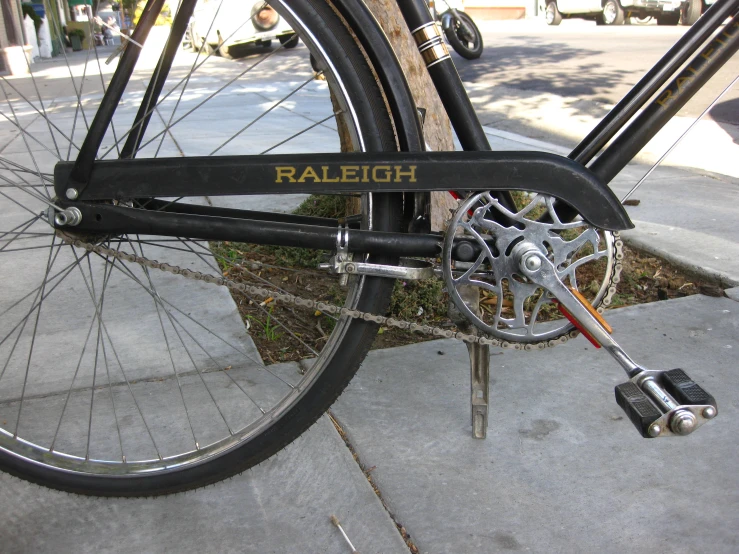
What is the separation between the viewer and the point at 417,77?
330cm

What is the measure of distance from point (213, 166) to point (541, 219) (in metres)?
0.88

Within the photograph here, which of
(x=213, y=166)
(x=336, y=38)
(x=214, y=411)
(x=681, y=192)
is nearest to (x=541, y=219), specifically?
(x=336, y=38)

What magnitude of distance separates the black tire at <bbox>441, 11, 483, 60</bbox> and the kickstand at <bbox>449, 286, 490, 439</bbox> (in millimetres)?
10356

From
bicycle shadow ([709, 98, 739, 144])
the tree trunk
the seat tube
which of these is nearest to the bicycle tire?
the seat tube

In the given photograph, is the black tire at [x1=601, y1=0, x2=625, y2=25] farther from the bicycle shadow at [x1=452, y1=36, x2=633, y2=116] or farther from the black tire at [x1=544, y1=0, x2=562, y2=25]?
the bicycle shadow at [x1=452, y1=36, x2=633, y2=116]

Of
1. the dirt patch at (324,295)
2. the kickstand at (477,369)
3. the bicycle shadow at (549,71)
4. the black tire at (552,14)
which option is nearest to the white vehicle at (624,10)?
the black tire at (552,14)

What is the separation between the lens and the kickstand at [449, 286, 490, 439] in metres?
2.20

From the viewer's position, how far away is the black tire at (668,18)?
60.8 ft

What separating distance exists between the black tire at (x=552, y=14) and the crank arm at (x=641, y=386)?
71.1 feet

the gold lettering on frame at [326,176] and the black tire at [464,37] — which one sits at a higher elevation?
the gold lettering on frame at [326,176]

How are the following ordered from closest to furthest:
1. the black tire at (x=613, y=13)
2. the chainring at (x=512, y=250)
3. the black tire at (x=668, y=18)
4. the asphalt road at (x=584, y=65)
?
the chainring at (x=512, y=250)
the asphalt road at (x=584, y=65)
the black tire at (x=668, y=18)
the black tire at (x=613, y=13)

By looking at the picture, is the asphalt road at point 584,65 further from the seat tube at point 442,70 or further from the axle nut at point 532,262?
the axle nut at point 532,262

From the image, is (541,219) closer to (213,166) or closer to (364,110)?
(364,110)

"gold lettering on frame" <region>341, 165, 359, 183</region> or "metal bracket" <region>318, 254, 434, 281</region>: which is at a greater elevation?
"gold lettering on frame" <region>341, 165, 359, 183</region>
